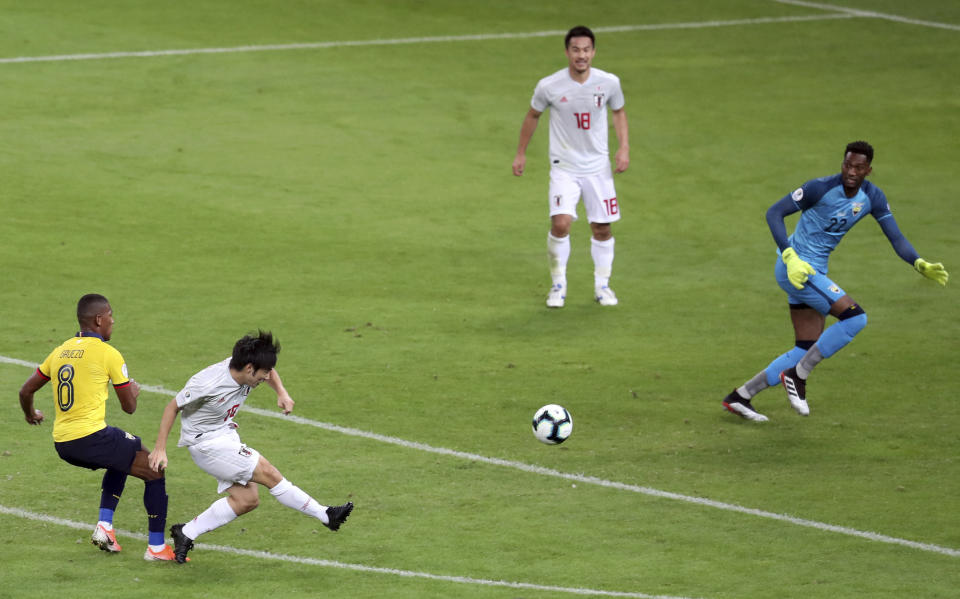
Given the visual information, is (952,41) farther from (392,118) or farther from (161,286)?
(161,286)

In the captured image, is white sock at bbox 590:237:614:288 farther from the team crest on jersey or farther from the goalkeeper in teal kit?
the goalkeeper in teal kit

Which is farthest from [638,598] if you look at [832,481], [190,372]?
[190,372]

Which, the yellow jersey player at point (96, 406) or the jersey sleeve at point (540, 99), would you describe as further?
the jersey sleeve at point (540, 99)

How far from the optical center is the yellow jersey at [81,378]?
8.53m

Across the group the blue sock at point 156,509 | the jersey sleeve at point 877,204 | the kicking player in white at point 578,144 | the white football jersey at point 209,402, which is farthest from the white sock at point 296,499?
the kicking player in white at point 578,144

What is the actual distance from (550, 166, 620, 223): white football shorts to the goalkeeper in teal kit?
328cm

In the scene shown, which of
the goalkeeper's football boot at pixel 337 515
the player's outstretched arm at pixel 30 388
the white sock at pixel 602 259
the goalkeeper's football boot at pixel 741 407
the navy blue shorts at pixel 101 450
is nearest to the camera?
the navy blue shorts at pixel 101 450

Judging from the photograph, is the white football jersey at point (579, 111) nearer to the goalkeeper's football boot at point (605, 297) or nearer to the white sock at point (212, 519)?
the goalkeeper's football boot at point (605, 297)

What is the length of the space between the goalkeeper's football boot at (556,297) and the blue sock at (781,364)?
3.93 m

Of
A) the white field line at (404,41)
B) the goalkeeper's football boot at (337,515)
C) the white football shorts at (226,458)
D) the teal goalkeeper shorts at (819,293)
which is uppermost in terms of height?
the white field line at (404,41)

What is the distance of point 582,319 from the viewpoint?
1496 cm

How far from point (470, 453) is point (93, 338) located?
3599 mm

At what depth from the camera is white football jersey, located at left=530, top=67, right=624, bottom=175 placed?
1465 centimetres

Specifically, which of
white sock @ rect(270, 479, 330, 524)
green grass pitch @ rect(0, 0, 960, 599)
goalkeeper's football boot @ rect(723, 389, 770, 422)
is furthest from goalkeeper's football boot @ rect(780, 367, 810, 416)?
white sock @ rect(270, 479, 330, 524)
